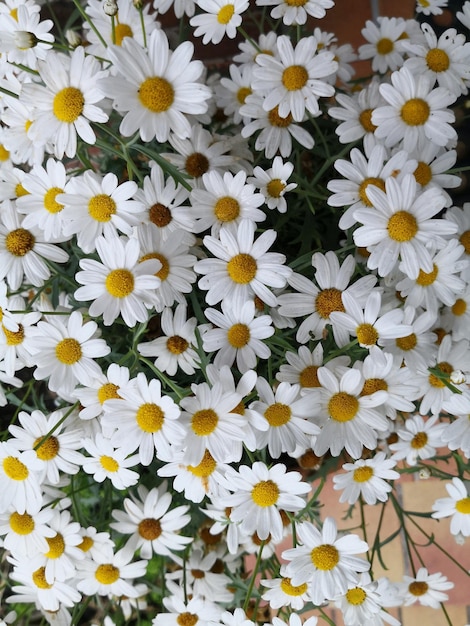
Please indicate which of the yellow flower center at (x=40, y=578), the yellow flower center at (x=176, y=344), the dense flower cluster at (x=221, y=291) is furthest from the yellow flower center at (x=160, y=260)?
the yellow flower center at (x=40, y=578)

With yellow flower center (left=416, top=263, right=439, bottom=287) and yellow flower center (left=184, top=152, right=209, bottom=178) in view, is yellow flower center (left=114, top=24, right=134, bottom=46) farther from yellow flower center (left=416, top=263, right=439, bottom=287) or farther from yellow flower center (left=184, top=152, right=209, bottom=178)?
yellow flower center (left=416, top=263, right=439, bottom=287)

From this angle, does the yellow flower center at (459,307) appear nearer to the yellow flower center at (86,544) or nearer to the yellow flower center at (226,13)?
the yellow flower center at (226,13)

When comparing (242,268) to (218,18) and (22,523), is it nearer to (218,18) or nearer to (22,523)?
(218,18)

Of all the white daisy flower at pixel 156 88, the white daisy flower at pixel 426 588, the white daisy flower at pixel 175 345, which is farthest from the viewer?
the white daisy flower at pixel 426 588

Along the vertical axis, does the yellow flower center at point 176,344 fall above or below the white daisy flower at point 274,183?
below

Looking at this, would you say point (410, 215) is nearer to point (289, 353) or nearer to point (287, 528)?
point (289, 353)

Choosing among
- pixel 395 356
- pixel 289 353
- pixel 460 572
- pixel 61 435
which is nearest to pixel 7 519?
pixel 61 435
